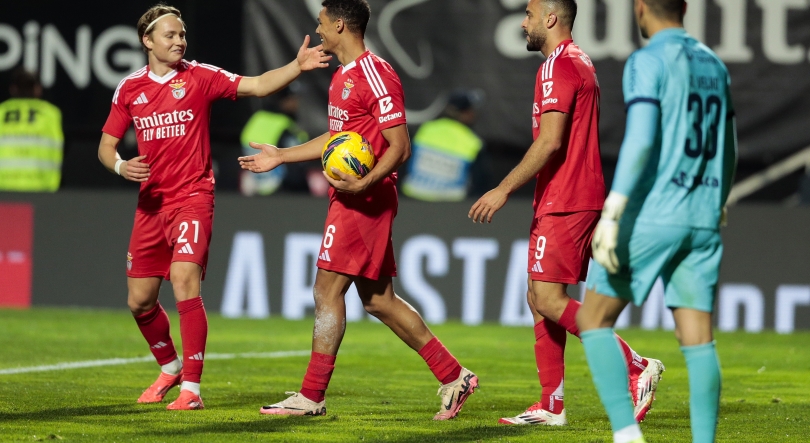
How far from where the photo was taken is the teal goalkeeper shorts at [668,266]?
15.0ft

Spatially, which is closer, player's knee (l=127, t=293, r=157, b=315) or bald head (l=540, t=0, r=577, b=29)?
bald head (l=540, t=0, r=577, b=29)

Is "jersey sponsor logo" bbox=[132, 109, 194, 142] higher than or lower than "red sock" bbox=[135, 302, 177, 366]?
higher

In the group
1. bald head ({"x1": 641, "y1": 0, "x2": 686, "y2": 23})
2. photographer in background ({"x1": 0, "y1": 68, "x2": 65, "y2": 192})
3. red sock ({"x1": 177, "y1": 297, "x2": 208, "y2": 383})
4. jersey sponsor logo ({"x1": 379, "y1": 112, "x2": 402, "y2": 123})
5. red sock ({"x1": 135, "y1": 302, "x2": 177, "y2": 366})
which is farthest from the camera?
photographer in background ({"x1": 0, "y1": 68, "x2": 65, "y2": 192})

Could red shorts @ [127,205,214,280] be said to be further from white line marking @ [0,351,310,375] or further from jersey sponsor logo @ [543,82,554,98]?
jersey sponsor logo @ [543,82,554,98]

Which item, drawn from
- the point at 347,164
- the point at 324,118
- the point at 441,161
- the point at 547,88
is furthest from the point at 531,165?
the point at 324,118

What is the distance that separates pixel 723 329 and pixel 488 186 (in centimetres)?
304

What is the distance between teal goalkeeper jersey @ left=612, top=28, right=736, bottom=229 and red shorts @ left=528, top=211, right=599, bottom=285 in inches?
51.2

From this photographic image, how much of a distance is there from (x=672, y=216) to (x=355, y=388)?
3.53 m

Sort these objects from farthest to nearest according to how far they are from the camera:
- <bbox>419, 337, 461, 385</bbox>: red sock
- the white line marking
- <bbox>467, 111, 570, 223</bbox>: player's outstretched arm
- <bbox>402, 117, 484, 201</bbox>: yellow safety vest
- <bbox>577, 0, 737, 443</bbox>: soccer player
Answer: <bbox>402, 117, 484, 201</bbox>: yellow safety vest → the white line marking → <bbox>419, 337, 461, 385</bbox>: red sock → <bbox>467, 111, 570, 223</bbox>: player's outstretched arm → <bbox>577, 0, 737, 443</bbox>: soccer player

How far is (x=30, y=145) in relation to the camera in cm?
1366

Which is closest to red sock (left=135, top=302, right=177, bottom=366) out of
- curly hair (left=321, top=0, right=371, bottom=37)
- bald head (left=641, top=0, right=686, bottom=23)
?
curly hair (left=321, top=0, right=371, bottom=37)

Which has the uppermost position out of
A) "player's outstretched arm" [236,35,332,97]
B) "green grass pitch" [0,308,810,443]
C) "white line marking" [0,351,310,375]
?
"player's outstretched arm" [236,35,332,97]

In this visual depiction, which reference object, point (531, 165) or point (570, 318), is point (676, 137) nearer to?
point (531, 165)

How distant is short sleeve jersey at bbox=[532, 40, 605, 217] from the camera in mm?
5949
